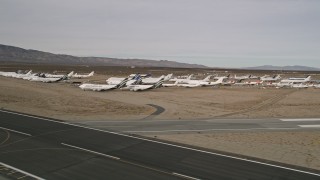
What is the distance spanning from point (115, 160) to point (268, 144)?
15.2m

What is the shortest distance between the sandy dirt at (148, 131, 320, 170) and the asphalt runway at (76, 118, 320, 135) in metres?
2.77

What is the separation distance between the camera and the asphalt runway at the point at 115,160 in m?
22.7

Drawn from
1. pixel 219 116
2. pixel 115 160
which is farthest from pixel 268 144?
pixel 219 116

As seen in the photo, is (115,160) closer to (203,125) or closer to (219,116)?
(203,125)

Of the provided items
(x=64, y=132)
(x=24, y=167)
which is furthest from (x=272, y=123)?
(x=24, y=167)

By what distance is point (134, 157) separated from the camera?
2661 centimetres

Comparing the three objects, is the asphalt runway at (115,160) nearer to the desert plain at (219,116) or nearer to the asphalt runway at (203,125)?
the desert plain at (219,116)

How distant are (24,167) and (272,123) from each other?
104 ft

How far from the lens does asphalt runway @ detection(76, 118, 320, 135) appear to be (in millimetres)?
39156

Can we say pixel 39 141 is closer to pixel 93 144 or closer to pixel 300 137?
pixel 93 144

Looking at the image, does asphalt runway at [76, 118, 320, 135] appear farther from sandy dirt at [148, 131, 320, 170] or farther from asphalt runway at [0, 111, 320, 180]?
asphalt runway at [0, 111, 320, 180]

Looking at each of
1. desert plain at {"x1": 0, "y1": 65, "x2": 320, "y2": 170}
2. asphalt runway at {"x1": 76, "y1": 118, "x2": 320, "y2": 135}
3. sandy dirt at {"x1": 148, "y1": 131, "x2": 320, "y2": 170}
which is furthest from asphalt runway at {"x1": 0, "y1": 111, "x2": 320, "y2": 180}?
asphalt runway at {"x1": 76, "y1": 118, "x2": 320, "y2": 135}

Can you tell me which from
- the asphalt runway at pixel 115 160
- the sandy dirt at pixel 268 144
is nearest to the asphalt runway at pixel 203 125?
the sandy dirt at pixel 268 144

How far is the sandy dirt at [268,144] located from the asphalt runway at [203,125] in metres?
2.77
